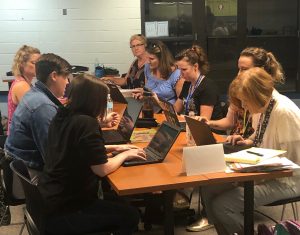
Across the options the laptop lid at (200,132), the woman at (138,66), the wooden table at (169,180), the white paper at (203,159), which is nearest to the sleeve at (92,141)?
the wooden table at (169,180)

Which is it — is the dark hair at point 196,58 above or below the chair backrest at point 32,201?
above

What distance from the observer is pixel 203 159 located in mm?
1996

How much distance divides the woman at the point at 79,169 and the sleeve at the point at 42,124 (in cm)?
25

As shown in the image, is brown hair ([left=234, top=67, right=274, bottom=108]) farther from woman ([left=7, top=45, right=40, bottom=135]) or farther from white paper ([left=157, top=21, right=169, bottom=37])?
white paper ([left=157, top=21, right=169, bottom=37])

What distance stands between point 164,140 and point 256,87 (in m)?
0.55

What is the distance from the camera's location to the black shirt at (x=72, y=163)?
6.41 ft

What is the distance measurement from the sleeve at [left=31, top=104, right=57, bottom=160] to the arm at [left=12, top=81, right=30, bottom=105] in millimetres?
953

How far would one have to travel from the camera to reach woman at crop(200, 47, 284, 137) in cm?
278

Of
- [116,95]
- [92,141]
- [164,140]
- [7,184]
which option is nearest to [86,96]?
[92,141]

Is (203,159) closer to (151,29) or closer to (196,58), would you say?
(196,58)

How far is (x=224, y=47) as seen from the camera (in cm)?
673

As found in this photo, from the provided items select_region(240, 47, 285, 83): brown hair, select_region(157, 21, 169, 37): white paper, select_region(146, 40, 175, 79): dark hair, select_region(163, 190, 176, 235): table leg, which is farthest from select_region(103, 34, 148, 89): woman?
select_region(163, 190, 176, 235): table leg

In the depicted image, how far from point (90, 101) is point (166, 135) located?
0.48m

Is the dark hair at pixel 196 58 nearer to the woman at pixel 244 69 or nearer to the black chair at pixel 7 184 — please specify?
the woman at pixel 244 69
